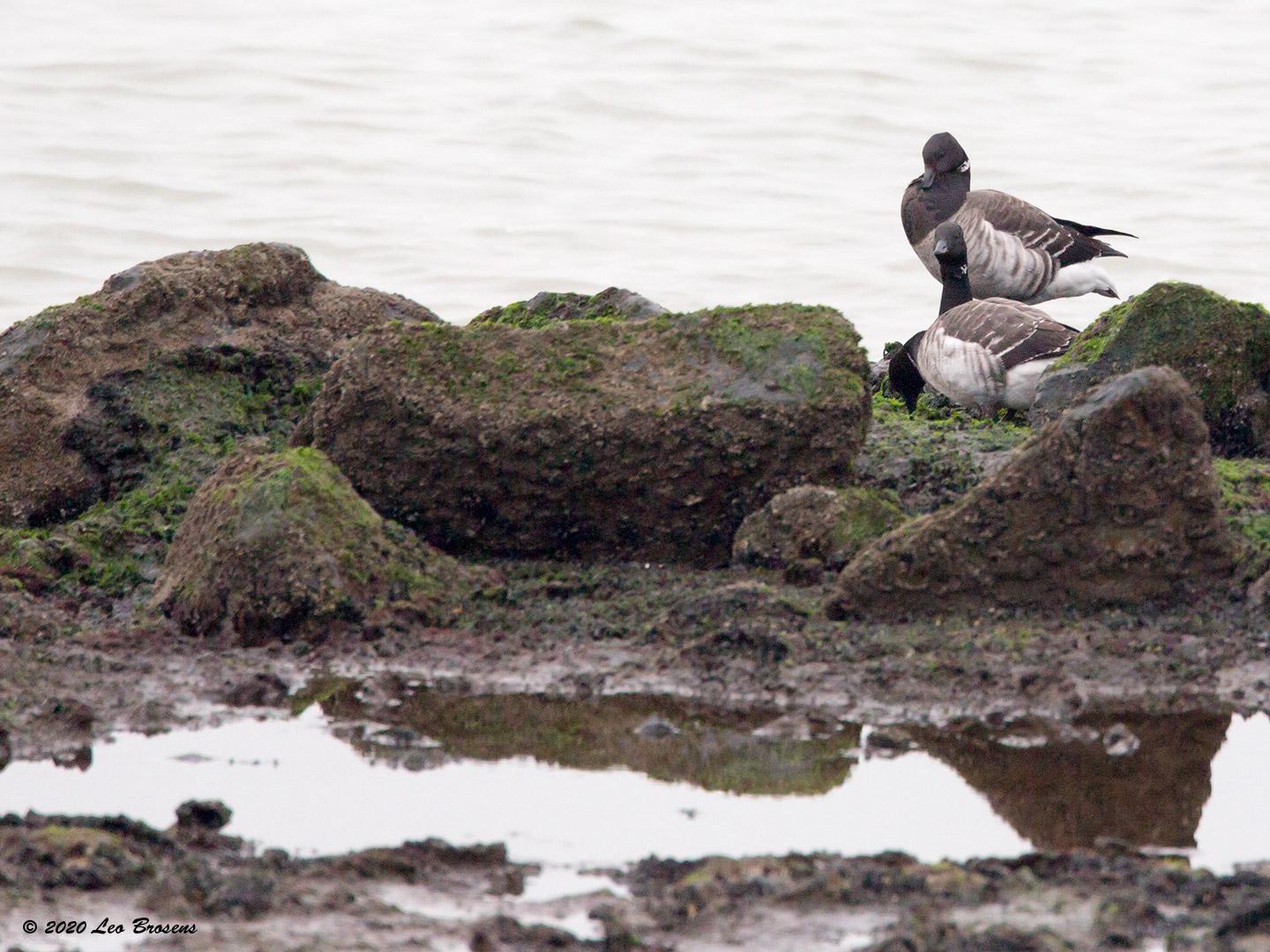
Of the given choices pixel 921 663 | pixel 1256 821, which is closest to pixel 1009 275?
pixel 921 663

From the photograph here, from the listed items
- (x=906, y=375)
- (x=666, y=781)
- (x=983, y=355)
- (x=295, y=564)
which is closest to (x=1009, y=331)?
(x=983, y=355)

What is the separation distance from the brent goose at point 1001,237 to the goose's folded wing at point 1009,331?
117 inches

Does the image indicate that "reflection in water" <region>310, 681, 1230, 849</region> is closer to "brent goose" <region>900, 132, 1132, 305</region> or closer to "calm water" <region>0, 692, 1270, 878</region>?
"calm water" <region>0, 692, 1270, 878</region>

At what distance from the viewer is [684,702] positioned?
595 cm

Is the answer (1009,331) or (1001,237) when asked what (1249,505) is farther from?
(1001,237)

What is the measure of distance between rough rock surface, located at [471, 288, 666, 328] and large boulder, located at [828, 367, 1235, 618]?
2.61 m

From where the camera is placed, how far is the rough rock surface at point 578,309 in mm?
9000

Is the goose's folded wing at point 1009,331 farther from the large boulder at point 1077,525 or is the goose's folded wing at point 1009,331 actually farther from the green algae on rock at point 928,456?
the large boulder at point 1077,525

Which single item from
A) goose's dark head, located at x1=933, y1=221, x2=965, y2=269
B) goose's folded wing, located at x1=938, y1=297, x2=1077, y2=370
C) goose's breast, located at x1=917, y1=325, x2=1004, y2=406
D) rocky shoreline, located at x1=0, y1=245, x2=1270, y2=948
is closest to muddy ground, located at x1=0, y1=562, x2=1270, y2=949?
rocky shoreline, located at x1=0, y1=245, x2=1270, y2=948

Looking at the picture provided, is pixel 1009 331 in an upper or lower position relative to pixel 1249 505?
upper

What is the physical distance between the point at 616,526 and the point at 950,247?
209 inches

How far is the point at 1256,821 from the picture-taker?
5113mm

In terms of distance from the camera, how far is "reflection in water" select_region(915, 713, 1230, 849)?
16.6ft

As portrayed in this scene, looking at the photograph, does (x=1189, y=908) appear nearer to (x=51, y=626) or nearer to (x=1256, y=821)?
(x=1256, y=821)
